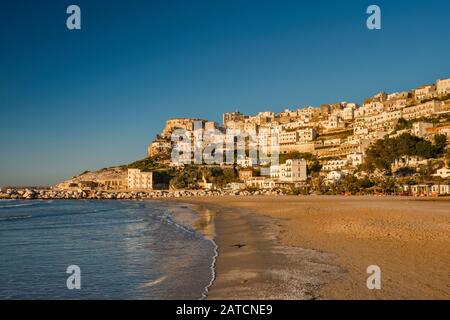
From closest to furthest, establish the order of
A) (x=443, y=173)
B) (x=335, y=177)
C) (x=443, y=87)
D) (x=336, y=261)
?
(x=336, y=261) < (x=443, y=173) < (x=335, y=177) < (x=443, y=87)

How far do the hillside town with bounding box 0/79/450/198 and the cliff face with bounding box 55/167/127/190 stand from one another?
45cm

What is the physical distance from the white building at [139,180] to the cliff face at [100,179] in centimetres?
748

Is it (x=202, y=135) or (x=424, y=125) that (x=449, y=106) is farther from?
(x=202, y=135)

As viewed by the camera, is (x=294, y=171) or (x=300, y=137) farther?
(x=300, y=137)

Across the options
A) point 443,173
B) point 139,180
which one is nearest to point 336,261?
point 443,173

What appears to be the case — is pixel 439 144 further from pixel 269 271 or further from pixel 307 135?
pixel 269 271

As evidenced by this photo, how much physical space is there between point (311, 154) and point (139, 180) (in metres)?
49.8

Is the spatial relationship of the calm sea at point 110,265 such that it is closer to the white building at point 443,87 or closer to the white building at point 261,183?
the white building at point 261,183

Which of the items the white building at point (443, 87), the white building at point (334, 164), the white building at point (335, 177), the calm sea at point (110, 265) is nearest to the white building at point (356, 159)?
the white building at point (334, 164)

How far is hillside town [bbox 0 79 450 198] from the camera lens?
239 feet

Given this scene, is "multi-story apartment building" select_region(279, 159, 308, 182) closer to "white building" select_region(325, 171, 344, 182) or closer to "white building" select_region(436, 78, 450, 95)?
"white building" select_region(325, 171, 344, 182)

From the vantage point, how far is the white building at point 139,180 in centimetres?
12462

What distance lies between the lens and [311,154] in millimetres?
117625
